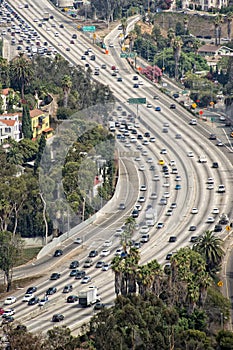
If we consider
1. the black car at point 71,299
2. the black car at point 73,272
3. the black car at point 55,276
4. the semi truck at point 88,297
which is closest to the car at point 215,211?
the black car at point 73,272

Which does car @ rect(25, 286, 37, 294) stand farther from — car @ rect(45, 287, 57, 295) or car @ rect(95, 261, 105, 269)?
car @ rect(95, 261, 105, 269)

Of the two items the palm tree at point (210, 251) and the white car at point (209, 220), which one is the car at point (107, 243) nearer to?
the palm tree at point (210, 251)

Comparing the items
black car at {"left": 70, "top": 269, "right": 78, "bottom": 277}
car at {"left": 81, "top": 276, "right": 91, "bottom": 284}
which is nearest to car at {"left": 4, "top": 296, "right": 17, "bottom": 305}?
car at {"left": 81, "top": 276, "right": 91, "bottom": 284}

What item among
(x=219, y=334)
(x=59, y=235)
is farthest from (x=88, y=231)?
(x=219, y=334)

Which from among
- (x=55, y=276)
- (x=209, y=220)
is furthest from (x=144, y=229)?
(x=55, y=276)

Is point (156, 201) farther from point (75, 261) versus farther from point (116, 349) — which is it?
point (116, 349)

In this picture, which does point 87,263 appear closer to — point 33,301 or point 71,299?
point 33,301
